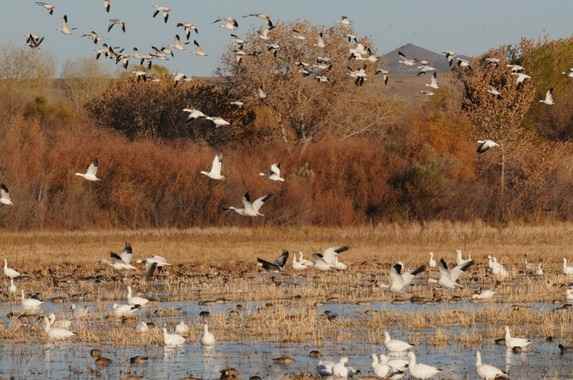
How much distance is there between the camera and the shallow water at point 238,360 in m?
15.9

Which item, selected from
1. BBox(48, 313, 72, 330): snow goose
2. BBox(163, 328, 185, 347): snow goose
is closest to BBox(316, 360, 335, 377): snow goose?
BBox(163, 328, 185, 347): snow goose

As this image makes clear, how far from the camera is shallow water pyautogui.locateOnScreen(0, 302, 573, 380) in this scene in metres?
15.9

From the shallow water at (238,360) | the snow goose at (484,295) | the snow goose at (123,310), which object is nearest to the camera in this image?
the shallow water at (238,360)

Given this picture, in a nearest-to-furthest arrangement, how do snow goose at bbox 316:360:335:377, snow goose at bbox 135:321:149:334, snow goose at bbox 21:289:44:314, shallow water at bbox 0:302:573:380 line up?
snow goose at bbox 316:360:335:377 → shallow water at bbox 0:302:573:380 → snow goose at bbox 135:321:149:334 → snow goose at bbox 21:289:44:314

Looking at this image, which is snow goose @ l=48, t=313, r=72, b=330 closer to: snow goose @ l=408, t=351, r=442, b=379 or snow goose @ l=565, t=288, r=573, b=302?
snow goose @ l=408, t=351, r=442, b=379

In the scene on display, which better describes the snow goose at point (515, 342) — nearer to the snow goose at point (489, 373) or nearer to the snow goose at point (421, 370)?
the snow goose at point (489, 373)

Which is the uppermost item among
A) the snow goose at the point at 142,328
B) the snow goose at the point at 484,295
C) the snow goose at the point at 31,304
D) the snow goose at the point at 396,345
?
the snow goose at the point at 396,345

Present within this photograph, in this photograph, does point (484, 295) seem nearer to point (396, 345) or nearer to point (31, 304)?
point (396, 345)

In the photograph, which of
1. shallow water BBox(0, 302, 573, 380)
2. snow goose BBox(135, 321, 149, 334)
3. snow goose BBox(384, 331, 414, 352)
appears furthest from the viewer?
snow goose BBox(135, 321, 149, 334)

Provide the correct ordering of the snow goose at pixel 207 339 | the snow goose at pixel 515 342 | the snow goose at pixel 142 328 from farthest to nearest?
the snow goose at pixel 142 328
the snow goose at pixel 207 339
the snow goose at pixel 515 342

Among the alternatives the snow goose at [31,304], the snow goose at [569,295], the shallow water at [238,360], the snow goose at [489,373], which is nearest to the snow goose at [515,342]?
the shallow water at [238,360]

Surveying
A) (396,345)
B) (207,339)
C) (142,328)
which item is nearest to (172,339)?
(207,339)

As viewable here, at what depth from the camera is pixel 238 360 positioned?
16984 mm

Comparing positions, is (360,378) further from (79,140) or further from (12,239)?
(79,140)
